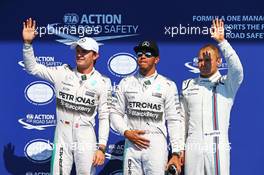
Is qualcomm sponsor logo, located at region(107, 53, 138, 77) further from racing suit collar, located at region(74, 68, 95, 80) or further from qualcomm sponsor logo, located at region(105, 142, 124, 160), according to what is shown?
racing suit collar, located at region(74, 68, 95, 80)

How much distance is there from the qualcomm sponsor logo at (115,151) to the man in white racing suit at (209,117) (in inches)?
41.0

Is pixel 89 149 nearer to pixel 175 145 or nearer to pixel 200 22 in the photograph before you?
pixel 175 145

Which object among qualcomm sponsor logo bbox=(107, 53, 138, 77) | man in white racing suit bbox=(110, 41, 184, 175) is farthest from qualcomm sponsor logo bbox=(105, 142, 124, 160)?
man in white racing suit bbox=(110, 41, 184, 175)

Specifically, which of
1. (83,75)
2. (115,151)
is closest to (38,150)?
(115,151)

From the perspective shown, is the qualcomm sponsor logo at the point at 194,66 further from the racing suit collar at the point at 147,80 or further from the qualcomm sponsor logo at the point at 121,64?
the racing suit collar at the point at 147,80

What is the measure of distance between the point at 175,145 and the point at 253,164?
4.20ft

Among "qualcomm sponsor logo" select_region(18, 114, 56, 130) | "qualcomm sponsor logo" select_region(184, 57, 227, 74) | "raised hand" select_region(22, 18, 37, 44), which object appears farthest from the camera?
"qualcomm sponsor logo" select_region(18, 114, 56, 130)

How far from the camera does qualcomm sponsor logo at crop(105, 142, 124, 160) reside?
523 centimetres

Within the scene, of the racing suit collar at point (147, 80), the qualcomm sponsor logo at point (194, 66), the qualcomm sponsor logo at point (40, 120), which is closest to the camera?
the racing suit collar at point (147, 80)

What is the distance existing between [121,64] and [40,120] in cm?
99

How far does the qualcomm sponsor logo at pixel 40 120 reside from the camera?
5.27 metres

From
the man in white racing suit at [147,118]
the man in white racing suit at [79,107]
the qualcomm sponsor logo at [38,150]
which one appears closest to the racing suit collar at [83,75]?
the man in white racing suit at [79,107]

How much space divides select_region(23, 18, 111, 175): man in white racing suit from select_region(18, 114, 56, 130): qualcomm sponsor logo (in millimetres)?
907

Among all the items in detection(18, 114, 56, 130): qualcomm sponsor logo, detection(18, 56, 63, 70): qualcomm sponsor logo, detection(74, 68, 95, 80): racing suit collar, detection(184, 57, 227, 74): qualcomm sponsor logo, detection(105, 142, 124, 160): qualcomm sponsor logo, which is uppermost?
detection(18, 56, 63, 70): qualcomm sponsor logo
